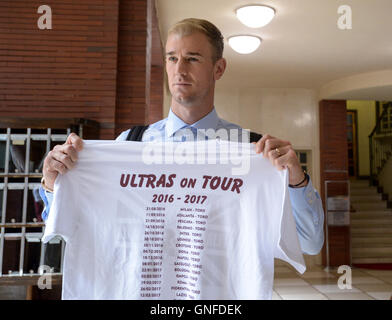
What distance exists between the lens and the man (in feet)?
4.53

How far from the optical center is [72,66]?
3.66 m

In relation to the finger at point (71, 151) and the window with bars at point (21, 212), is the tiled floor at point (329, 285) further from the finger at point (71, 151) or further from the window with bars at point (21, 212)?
the finger at point (71, 151)

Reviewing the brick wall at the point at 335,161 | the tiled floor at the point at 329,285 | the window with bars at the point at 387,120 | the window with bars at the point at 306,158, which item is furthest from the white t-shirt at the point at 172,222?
the window with bars at the point at 387,120

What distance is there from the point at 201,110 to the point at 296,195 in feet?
1.58

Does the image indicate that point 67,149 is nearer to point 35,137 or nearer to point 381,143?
point 35,137

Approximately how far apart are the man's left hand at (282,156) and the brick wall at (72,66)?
97.6 inches

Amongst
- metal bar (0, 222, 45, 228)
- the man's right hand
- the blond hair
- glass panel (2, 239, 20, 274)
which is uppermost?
the blond hair

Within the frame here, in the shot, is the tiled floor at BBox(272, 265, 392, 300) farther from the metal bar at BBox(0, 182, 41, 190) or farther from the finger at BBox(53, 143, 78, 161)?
the finger at BBox(53, 143, 78, 161)

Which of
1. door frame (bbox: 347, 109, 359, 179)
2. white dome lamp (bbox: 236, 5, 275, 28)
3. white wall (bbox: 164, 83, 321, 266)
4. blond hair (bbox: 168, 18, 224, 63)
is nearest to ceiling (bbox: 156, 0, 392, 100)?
white dome lamp (bbox: 236, 5, 275, 28)

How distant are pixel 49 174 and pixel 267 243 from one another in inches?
33.0

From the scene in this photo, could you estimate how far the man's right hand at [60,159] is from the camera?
142 centimetres

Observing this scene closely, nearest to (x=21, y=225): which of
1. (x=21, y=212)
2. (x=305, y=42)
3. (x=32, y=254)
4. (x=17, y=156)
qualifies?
(x=21, y=212)

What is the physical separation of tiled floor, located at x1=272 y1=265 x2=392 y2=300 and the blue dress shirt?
4881 millimetres
